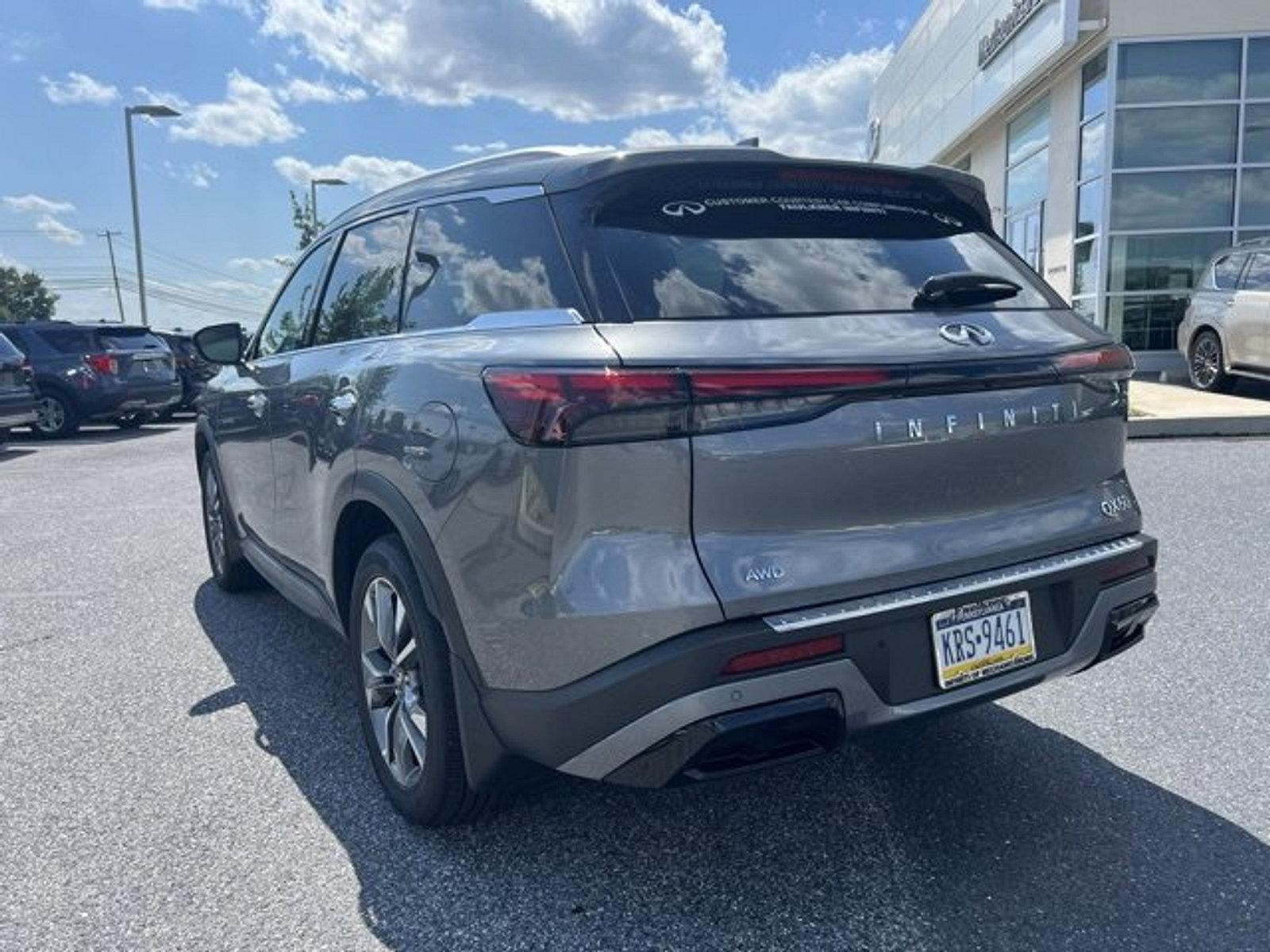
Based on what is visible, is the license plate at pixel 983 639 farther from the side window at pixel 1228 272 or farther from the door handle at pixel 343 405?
the side window at pixel 1228 272

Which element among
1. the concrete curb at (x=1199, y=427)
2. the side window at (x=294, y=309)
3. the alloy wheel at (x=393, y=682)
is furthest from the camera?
the concrete curb at (x=1199, y=427)

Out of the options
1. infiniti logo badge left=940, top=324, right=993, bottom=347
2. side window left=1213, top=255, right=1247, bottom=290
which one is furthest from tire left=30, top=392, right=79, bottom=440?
side window left=1213, top=255, right=1247, bottom=290

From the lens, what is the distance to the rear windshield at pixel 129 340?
14.7 metres

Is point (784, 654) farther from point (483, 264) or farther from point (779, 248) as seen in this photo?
point (483, 264)

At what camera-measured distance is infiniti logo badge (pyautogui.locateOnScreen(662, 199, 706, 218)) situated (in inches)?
102

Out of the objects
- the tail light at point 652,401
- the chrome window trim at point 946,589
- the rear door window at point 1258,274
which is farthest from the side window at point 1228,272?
the tail light at point 652,401

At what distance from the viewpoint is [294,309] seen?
4.36m

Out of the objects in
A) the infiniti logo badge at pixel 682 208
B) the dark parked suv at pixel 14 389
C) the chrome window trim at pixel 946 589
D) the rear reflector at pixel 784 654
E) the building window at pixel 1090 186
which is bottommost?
the rear reflector at pixel 784 654

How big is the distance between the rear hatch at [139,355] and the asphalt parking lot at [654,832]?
1148cm

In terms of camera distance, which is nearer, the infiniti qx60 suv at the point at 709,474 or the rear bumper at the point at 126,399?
the infiniti qx60 suv at the point at 709,474

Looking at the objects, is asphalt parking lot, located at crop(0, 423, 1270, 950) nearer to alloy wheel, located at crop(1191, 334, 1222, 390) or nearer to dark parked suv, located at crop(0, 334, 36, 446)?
alloy wheel, located at crop(1191, 334, 1222, 390)

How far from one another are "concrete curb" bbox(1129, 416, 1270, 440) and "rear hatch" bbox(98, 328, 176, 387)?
42.4 ft

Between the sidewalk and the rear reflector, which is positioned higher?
the rear reflector

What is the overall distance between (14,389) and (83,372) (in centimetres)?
188
